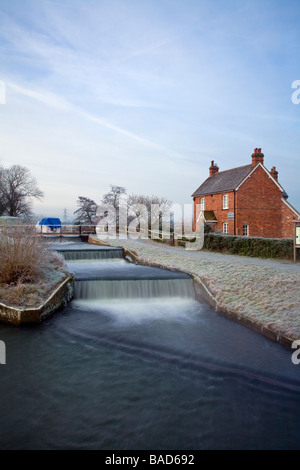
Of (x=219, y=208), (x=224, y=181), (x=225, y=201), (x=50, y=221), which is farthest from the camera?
(x=50, y=221)

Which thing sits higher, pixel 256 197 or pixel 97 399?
pixel 256 197

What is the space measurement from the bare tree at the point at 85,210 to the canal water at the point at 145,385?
151 ft

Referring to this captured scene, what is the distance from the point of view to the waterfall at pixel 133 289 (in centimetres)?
1089

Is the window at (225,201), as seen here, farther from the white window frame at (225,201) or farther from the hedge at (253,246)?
the hedge at (253,246)

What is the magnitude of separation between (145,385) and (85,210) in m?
51.1

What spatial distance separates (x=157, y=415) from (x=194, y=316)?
4750mm

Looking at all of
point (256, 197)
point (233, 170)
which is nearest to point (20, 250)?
point (256, 197)

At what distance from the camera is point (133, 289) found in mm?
11109

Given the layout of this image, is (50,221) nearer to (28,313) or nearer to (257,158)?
(257,158)

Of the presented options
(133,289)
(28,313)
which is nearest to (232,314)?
(133,289)

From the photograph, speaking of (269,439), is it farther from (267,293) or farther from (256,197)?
(256,197)

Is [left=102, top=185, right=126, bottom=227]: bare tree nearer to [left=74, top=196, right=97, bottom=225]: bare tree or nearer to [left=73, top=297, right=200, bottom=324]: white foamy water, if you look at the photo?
[left=74, top=196, right=97, bottom=225]: bare tree

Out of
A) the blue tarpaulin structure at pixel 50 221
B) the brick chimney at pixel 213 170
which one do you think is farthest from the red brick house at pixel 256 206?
the blue tarpaulin structure at pixel 50 221
